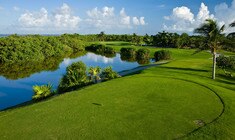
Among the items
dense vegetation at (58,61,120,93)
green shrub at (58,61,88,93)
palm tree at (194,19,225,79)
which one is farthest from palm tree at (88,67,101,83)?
palm tree at (194,19,225,79)

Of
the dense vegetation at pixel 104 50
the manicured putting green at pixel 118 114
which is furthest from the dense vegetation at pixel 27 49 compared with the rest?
the manicured putting green at pixel 118 114

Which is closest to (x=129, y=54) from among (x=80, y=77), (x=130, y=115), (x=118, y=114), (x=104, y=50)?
(x=104, y=50)

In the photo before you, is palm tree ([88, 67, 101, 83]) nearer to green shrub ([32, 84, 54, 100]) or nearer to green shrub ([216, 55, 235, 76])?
green shrub ([32, 84, 54, 100])

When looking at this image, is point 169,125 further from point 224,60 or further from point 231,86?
point 224,60

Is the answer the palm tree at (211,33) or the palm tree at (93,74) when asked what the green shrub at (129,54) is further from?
the palm tree at (211,33)

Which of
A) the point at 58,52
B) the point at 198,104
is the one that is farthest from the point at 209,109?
the point at 58,52

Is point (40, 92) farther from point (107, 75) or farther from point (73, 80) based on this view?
point (107, 75)

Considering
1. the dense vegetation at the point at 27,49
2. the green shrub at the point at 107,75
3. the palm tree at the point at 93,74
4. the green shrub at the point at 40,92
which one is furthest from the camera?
the dense vegetation at the point at 27,49
